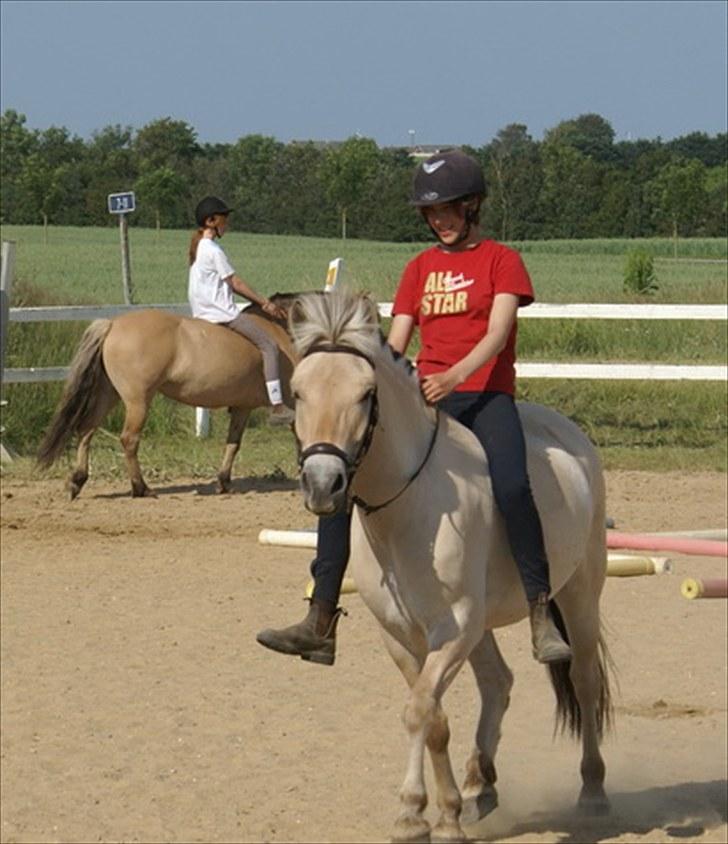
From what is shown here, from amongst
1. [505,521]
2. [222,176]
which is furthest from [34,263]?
[505,521]

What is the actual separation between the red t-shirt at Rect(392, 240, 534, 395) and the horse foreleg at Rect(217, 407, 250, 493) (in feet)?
28.6

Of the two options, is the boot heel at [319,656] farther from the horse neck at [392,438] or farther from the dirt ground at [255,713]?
the dirt ground at [255,713]

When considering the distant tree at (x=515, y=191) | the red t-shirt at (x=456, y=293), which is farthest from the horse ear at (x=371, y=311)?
the distant tree at (x=515, y=191)

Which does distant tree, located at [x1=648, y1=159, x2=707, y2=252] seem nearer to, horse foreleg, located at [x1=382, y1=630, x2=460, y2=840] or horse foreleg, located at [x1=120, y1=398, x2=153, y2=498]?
horse foreleg, located at [x1=120, y1=398, x2=153, y2=498]

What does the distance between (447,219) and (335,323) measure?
755mm

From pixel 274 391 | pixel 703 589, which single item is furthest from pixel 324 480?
pixel 274 391

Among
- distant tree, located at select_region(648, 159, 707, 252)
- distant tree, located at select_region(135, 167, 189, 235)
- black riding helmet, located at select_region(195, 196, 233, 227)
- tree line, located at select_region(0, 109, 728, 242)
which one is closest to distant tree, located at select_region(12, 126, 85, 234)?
tree line, located at select_region(0, 109, 728, 242)

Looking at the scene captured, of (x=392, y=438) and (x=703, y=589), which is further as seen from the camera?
(x=703, y=589)

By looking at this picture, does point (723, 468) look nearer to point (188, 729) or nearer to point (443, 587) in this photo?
point (188, 729)

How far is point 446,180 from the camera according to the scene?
5.29 meters

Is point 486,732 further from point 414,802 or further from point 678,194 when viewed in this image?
point 678,194

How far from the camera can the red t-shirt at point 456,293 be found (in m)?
5.36

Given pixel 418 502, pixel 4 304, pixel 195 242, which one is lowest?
pixel 4 304

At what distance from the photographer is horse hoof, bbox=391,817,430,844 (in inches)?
203
